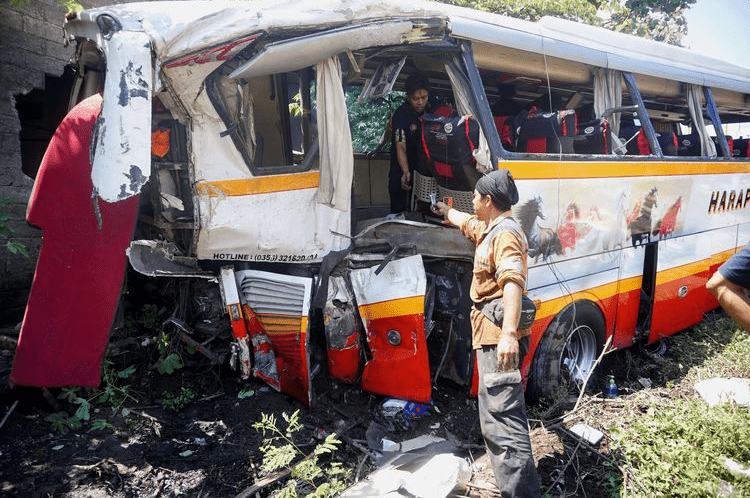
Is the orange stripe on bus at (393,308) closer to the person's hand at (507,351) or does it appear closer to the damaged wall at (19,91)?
the person's hand at (507,351)

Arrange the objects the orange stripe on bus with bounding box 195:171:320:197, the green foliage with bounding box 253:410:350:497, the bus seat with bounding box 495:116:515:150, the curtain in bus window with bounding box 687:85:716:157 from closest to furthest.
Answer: the green foliage with bounding box 253:410:350:497
the orange stripe on bus with bounding box 195:171:320:197
the bus seat with bounding box 495:116:515:150
the curtain in bus window with bounding box 687:85:716:157

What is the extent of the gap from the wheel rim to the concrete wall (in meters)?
5.13

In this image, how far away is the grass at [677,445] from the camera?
Answer: 2.72 meters

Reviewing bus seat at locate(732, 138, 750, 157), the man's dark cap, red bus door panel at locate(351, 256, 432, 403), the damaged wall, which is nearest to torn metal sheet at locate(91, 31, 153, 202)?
red bus door panel at locate(351, 256, 432, 403)

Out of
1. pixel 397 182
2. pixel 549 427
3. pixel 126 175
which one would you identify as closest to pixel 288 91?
pixel 397 182

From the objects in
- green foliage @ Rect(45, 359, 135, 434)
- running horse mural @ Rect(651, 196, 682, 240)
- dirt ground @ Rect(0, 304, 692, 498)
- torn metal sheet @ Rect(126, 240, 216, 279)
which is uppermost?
running horse mural @ Rect(651, 196, 682, 240)

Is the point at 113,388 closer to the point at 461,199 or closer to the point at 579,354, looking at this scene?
the point at 461,199

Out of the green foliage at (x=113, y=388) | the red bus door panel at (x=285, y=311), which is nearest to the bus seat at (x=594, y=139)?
the red bus door panel at (x=285, y=311)

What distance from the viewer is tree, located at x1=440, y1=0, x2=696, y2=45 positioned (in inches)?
449

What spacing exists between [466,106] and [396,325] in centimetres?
159

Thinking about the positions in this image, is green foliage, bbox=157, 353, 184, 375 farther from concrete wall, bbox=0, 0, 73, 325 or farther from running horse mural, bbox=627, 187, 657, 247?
running horse mural, bbox=627, 187, 657, 247

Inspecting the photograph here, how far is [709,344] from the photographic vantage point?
192 inches

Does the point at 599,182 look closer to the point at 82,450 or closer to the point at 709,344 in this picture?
the point at 709,344

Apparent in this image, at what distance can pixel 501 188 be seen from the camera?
9.45ft
